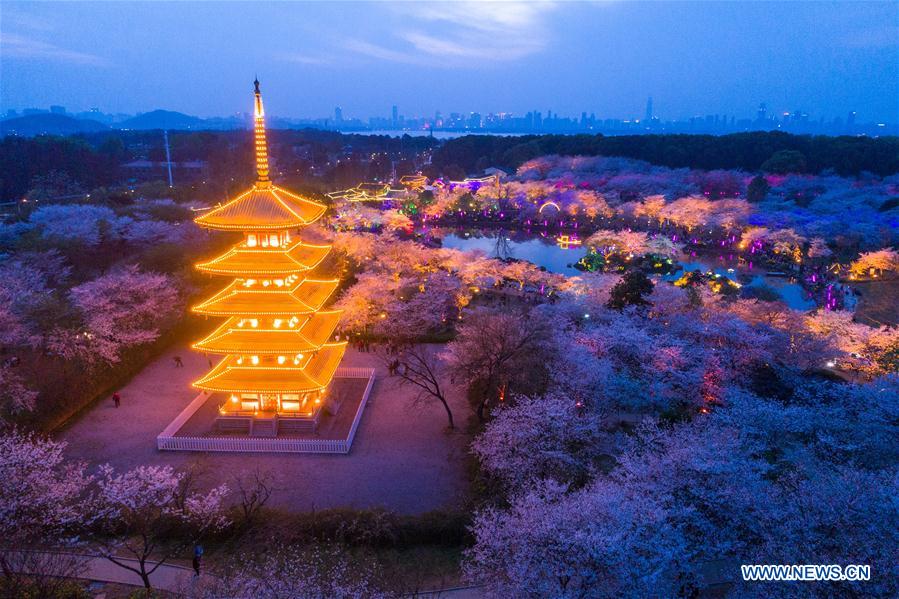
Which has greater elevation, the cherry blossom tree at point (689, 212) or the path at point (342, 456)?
the cherry blossom tree at point (689, 212)

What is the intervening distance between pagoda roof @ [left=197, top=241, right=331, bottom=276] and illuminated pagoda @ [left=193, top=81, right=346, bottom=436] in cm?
3

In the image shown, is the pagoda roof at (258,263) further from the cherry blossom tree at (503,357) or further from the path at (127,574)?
the path at (127,574)

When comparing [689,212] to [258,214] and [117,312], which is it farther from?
[117,312]

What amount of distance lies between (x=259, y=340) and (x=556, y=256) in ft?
112

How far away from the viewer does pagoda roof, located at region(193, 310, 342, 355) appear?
1803cm

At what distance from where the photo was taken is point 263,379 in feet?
62.1

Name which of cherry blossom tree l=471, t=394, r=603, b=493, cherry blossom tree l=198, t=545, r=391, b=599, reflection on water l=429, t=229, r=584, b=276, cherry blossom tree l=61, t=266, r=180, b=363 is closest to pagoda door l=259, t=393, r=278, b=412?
cherry blossom tree l=198, t=545, r=391, b=599

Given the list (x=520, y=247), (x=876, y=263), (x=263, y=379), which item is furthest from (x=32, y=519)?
(x=876, y=263)

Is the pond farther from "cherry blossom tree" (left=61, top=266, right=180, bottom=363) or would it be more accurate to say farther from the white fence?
the white fence

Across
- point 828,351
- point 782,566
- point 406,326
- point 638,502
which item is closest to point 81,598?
point 638,502

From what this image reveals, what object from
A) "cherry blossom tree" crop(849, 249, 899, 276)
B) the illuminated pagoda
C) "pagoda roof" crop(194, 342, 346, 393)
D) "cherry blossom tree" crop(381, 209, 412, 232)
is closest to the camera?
the illuminated pagoda

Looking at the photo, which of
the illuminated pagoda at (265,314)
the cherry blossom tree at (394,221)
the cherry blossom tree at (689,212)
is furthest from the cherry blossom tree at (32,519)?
the cherry blossom tree at (689,212)

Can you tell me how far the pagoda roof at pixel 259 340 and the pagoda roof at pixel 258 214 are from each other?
12.1 feet

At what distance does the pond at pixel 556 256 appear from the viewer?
3778 centimetres
